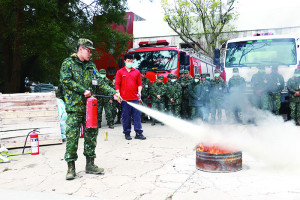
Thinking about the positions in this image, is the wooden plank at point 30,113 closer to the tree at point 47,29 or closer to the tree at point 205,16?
the tree at point 47,29

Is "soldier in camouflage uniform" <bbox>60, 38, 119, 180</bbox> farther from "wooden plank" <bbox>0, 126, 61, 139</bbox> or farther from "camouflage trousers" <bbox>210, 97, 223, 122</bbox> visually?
"camouflage trousers" <bbox>210, 97, 223, 122</bbox>

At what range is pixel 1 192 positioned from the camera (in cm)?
378

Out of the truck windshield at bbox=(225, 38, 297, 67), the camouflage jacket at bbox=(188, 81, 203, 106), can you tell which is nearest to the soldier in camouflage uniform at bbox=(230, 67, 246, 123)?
the truck windshield at bbox=(225, 38, 297, 67)

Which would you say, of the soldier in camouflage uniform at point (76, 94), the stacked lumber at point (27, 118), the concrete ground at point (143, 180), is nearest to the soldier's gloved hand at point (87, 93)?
the soldier in camouflage uniform at point (76, 94)

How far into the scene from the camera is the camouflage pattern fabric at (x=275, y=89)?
878 centimetres

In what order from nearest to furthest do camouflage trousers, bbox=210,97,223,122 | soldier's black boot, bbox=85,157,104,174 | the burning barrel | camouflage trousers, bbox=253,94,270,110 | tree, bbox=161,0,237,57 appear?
1. the burning barrel
2. soldier's black boot, bbox=85,157,104,174
3. camouflage trousers, bbox=253,94,270,110
4. camouflage trousers, bbox=210,97,223,122
5. tree, bbox=161,0,237,57

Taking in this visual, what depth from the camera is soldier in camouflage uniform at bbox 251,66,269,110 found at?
8.84m

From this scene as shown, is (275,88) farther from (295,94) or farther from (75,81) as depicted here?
(75,81)

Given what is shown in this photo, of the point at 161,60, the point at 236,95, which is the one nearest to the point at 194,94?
the point at 236,95

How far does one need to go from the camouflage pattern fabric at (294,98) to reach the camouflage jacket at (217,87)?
82.8 inches

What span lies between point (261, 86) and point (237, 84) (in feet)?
2.43

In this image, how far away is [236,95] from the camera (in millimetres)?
9508

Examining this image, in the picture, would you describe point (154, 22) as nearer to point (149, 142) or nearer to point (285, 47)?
point (285, 47)

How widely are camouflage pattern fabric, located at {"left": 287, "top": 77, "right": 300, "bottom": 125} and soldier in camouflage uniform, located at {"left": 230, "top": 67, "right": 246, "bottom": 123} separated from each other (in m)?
1.44
